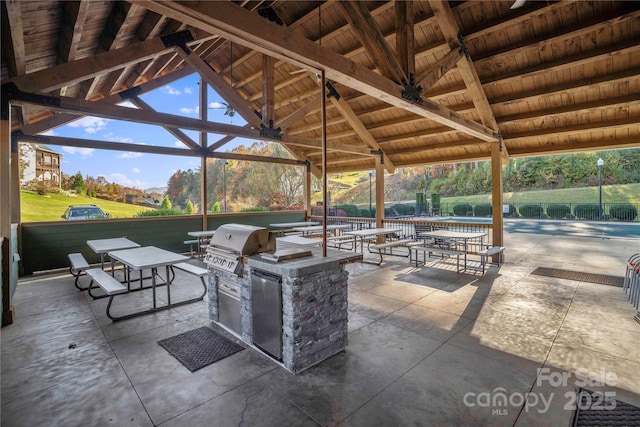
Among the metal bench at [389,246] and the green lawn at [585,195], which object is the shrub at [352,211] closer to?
the metal bench at [389,246]

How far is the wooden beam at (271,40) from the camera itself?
7.03ft

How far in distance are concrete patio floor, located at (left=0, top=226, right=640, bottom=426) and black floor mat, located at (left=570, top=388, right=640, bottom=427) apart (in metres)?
0.07

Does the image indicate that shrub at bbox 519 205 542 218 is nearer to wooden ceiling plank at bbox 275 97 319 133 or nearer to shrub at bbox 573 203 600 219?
shrub at bbox 573 203 600 219

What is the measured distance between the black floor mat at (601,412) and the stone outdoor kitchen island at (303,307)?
188 centimetres

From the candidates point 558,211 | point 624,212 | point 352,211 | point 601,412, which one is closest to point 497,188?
point 601,412

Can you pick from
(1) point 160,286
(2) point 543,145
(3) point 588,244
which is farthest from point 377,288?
(3) point 588,244

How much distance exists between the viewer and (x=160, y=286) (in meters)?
5.39

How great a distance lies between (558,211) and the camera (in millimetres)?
17609

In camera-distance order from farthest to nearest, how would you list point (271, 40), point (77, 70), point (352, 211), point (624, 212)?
point (352, 211), point (624, 212), point (77, 70), point (271, 40)

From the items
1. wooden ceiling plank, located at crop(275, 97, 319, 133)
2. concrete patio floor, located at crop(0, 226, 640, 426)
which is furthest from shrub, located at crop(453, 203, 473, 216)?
concrete patio floor, located at crop(0, 226, 640, 426)

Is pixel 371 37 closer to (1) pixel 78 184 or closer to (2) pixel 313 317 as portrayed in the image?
(2) pixel 313 317

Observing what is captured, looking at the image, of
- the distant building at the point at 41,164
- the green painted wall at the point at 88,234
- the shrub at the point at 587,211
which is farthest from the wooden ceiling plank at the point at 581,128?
the shrub at the point at 587,211

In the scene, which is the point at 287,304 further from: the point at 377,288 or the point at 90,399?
the point at 377,288

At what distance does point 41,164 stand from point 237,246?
380 inches
